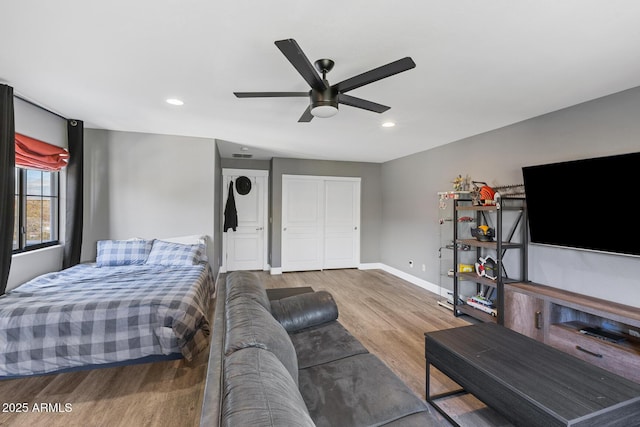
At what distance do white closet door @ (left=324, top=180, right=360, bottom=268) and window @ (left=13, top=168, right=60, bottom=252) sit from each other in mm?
4235

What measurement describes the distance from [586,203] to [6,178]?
501 cm

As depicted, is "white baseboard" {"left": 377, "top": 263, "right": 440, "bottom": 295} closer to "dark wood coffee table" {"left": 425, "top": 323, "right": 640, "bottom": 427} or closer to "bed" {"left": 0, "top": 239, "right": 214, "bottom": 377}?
"dark wood coffee table" {"left": 425, "top": 323, "right": 640, "bottom": 427}

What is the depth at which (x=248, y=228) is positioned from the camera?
6.07 metres

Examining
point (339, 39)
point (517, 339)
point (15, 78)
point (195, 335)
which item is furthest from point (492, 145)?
point (15, 78)

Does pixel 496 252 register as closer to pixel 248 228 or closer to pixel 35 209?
pixel 248 228

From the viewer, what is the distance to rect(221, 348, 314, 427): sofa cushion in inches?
30.0

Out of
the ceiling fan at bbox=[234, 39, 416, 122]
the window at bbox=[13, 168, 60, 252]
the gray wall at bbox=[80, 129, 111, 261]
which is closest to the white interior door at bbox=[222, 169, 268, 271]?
the gray wall at bbox=[80, 129, 111, 261]

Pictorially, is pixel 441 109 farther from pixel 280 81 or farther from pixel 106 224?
pixel 106 224

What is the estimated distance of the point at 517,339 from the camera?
1.98m

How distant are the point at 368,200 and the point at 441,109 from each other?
11.4 ft

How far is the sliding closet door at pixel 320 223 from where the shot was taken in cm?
592

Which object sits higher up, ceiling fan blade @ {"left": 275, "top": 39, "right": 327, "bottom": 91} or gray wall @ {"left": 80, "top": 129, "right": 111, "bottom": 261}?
ceiling fan blade @ {"left": 275, "top": 39, "right": 327, "bottom": 91}

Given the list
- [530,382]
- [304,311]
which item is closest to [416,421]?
[530,382]

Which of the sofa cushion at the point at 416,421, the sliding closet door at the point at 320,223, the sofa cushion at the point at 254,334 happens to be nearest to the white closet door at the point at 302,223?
the sliding closet door at the point at 320,223
